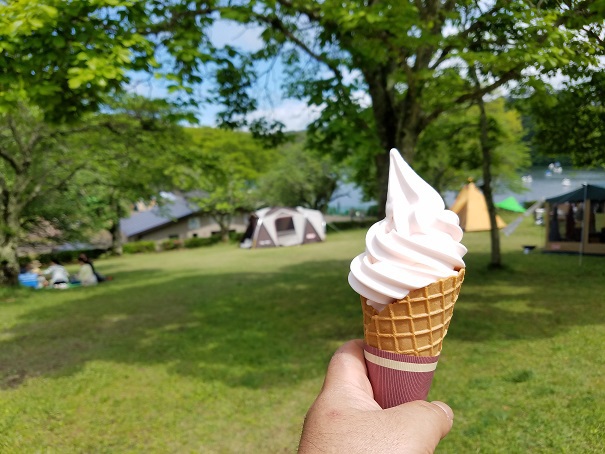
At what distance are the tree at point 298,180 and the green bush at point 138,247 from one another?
9.71 meters

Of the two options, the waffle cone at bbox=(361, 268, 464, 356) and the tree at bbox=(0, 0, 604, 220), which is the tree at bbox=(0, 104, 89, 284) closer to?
the tree at bbox=(0, 0, 604, 220)

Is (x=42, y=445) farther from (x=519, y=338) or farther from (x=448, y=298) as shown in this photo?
(x=519, y=338)

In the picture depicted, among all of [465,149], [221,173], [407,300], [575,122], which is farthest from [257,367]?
[465,149]

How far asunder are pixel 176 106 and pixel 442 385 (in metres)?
5.41

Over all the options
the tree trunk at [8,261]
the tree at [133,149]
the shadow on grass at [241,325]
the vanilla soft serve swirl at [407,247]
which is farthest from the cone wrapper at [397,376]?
the tree trunk at [8,261]

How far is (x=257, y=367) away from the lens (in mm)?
6676

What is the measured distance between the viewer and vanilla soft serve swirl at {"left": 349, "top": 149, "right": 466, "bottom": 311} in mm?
2184

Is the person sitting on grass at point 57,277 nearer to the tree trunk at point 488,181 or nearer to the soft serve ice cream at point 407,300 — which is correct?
the tree trunk at point 488,181

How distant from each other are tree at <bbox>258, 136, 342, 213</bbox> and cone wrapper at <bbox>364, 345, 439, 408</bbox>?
34.9 m

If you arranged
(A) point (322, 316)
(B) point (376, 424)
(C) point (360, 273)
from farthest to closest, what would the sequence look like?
(A) point (322, 316), (C) point (360, 273), (B) point (376, 424)

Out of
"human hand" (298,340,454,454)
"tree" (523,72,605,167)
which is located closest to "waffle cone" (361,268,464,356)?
"human hand" (298,340,454,454)

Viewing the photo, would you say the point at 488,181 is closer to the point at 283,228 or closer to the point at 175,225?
the point at 283,228

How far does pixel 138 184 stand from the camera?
52.2 feet

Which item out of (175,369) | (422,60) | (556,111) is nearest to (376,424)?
(175,369)
